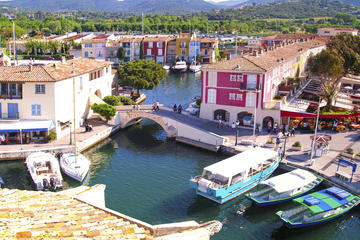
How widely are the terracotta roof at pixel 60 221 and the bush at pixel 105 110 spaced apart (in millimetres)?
33863

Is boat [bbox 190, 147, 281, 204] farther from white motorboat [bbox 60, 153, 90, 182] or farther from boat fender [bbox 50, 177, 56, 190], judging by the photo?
boat fender [bbox 50, 177, 56, 190]

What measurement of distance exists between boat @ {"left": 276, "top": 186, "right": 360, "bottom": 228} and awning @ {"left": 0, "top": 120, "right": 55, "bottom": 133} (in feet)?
87.9

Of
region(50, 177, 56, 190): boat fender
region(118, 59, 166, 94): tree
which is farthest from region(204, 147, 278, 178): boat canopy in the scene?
region(118, 59, 166, 94): tree

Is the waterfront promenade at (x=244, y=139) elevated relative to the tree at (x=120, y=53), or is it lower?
lower

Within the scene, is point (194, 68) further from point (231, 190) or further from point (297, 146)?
point (231, 190)

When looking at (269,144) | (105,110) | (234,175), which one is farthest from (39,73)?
(269,144)

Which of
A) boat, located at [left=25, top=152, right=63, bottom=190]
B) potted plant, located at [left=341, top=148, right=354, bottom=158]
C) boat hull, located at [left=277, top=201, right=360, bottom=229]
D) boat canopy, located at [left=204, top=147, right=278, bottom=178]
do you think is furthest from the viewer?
potted plant, located at [left=341, top=148, right=354, bottom=158]

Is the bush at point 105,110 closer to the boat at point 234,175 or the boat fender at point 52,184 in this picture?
the boat fender at point 52,184

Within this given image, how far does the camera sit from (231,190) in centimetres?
3431

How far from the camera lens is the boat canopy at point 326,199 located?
30.6 meters

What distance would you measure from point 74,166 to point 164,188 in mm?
8850

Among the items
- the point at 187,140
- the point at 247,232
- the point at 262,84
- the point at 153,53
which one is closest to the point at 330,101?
the point at 262,84

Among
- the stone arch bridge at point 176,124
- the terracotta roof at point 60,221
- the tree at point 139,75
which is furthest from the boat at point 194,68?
the terracotta roof at point 60,221

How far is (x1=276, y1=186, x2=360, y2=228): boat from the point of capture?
30047mm
